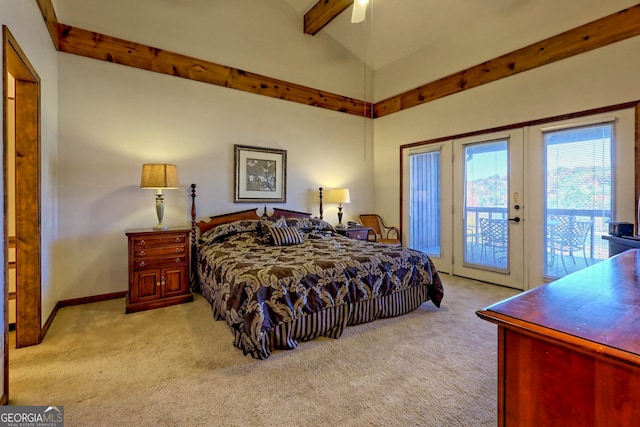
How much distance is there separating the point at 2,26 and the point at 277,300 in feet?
7.68

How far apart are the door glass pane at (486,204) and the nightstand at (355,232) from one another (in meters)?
1.49

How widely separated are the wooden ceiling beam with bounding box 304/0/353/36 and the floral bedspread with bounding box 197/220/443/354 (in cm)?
321

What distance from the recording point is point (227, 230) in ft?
12.6

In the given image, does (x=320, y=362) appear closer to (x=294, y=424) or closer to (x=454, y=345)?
(x=294, y=424)

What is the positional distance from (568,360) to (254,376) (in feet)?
5.83

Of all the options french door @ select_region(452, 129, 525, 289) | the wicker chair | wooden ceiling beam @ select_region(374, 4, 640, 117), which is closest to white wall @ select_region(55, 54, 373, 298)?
the wicker chair

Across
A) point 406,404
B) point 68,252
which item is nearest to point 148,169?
point 68,252

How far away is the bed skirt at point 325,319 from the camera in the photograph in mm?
2283

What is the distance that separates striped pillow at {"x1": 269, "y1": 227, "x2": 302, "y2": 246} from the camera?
11.8 feet

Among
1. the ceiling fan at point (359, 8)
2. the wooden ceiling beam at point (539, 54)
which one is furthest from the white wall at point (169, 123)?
the ceiling fan at point (359, 8)

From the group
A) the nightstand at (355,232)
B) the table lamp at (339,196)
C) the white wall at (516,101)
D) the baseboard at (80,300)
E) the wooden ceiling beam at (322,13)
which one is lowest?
the baseboard at (80,300)

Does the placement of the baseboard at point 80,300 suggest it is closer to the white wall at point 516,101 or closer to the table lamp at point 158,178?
the table lamp at point 158,178

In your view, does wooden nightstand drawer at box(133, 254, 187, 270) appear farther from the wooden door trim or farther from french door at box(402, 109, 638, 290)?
french door at box(402, 109, 638, 290)

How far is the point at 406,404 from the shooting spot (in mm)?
1741
